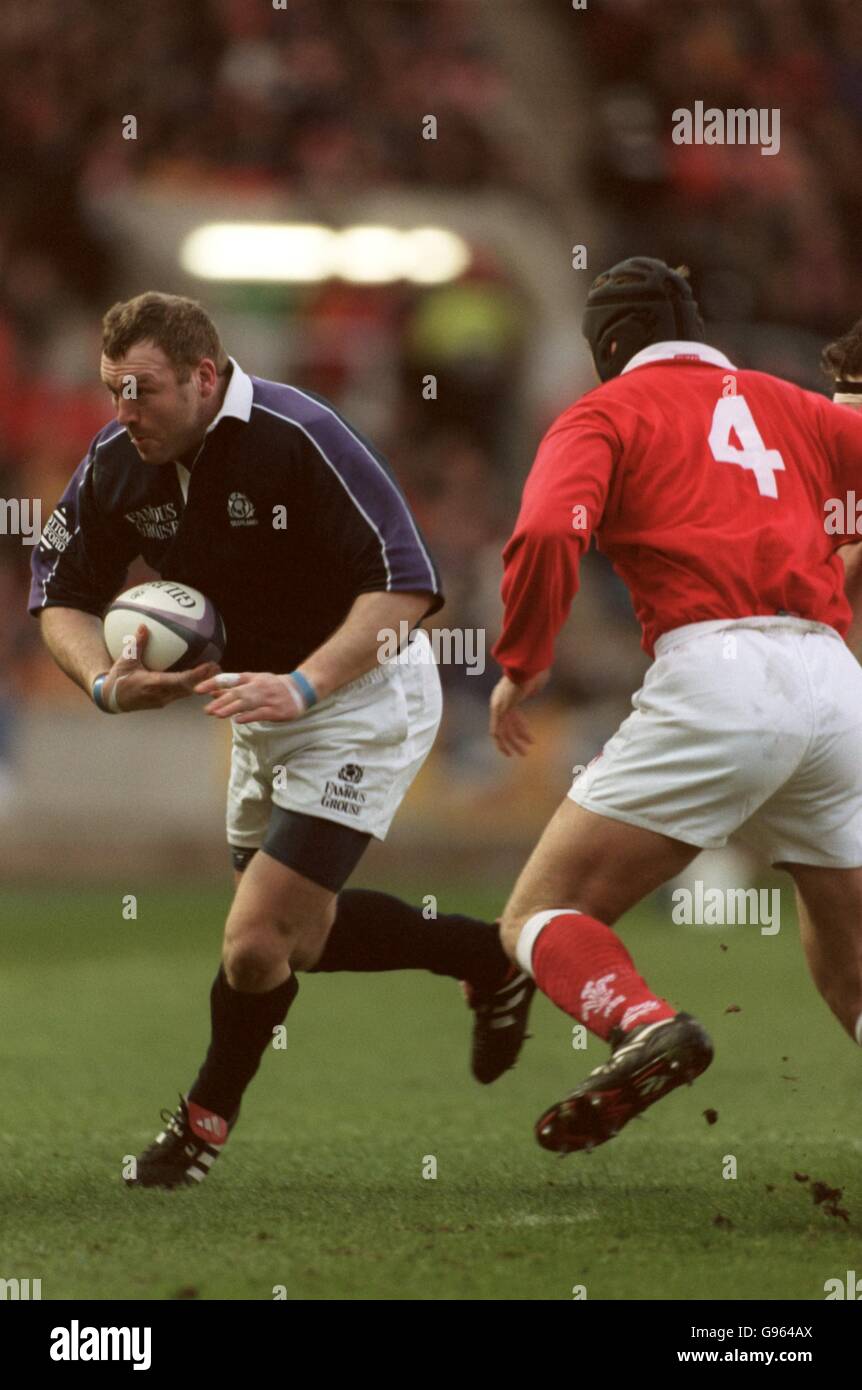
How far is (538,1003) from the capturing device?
900 cm

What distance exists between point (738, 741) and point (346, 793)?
3.84ft

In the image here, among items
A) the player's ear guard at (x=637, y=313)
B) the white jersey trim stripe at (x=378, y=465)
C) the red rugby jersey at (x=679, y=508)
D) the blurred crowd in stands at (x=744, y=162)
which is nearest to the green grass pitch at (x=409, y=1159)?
the red rugby jersey at (x=679, y=508)

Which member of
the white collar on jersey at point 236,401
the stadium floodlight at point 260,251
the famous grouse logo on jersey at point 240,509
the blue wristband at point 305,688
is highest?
the stadium floodlight at point 260,251

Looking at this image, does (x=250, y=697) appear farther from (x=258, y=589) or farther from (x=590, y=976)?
(x=590, y=976)

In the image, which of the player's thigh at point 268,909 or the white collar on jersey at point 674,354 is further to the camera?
the player's thigh at point 268,909

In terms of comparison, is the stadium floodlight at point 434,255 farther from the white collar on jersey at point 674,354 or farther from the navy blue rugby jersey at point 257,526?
→ the white collar on jersey at point 674,354

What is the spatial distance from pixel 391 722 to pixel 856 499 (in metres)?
1.29

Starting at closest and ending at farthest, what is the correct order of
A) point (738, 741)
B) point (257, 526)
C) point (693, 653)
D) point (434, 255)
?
point (738, 741) → point (693, 653) → point (257, 526) → point (434, 255)

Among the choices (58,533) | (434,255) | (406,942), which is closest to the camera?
(58,533)

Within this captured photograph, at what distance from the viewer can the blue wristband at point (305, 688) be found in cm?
474

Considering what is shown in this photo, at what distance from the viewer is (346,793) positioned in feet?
16.8

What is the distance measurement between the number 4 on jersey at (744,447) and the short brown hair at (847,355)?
65 centimetres

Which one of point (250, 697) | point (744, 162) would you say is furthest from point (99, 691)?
point (744, 162)

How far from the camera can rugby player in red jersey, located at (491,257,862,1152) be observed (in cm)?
435
